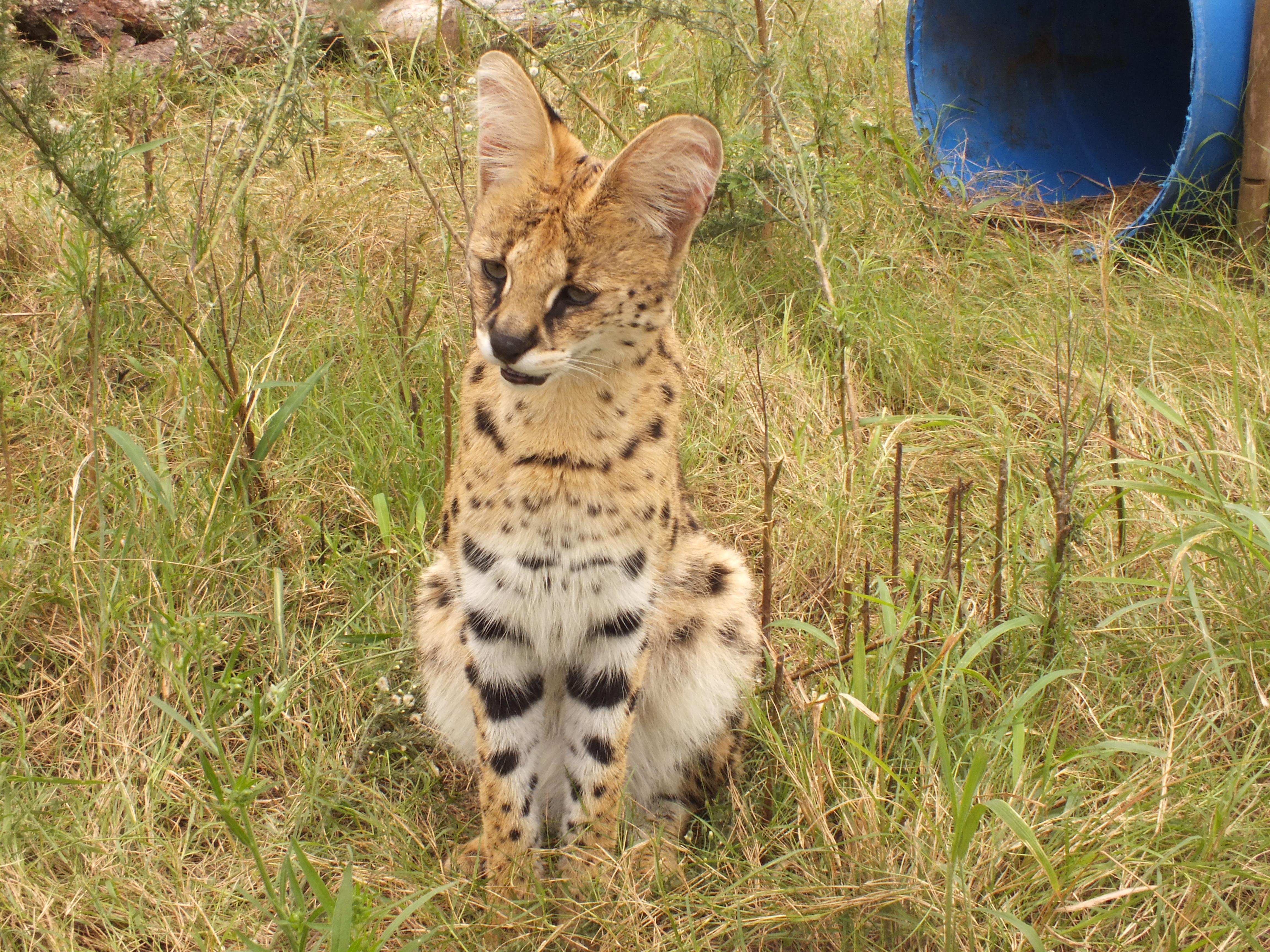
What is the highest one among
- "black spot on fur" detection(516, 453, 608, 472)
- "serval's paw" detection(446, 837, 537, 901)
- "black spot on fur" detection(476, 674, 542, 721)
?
"black spot on fur" detection(516, 453, 608, 472)

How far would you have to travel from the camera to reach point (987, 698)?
2574 mm

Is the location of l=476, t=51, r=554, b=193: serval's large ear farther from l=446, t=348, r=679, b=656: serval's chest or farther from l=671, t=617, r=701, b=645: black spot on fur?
l=671, t=617, r=701, b=645: black spot on fur

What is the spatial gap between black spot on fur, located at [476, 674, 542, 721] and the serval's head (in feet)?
2.27

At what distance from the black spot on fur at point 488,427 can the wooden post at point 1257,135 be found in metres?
3.49

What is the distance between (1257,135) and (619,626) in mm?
3618

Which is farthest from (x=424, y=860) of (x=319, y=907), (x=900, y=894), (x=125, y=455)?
(x=125, y=455)

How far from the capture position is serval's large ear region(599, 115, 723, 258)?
2.08 meters

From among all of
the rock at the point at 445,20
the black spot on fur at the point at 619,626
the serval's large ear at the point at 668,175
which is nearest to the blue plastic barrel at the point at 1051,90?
the rock at the point at 445,20

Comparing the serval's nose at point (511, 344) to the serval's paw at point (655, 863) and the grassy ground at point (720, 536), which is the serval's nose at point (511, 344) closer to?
the grassy ground at point (720, 536)

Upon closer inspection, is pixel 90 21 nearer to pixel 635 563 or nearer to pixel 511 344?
pixel 511 344

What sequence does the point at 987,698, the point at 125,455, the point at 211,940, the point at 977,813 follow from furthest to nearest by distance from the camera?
the point at 125,455 → the point at 987,698 → the point at 211,940 → the point at 977,813

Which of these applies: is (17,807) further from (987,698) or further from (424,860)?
(987,698)

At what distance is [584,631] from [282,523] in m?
1.18

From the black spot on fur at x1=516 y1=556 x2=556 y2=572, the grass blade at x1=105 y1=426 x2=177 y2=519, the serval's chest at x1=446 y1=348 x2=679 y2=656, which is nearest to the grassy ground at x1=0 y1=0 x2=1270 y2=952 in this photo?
the grass blade at x1=105 y1=426 x2=177 y2=519
